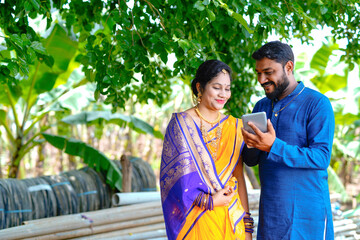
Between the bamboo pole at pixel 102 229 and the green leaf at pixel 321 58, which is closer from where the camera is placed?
the bamboo pole at pixel 102 229

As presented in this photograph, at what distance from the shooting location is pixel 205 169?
260 centimetres

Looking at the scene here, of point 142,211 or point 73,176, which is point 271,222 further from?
point 73,176

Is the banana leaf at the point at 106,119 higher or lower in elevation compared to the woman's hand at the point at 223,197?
higher

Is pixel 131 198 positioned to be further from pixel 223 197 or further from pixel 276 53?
pixel 276 53

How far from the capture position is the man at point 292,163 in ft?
8.25

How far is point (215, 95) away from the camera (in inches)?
104

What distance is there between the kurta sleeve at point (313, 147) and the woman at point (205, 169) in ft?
1.02

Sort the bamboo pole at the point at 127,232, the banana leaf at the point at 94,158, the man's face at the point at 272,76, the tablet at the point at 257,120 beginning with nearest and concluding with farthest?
1. the tablet at the point at 257,120
2. the man's face at the point at 272,76
3. the bamboo pole at the point at 127,232
4. the banana leaf at the point at 94,158

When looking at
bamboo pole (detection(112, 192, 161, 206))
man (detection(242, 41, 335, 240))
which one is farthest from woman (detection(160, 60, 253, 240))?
bamboo pole (detection(112, 192, 161, 206))

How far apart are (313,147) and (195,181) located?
667 millimetres

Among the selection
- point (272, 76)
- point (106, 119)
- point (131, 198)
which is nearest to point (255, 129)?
point (272, 76)

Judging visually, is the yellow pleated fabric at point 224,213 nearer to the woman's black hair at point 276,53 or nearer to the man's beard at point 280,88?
the man's beard at point 280,88

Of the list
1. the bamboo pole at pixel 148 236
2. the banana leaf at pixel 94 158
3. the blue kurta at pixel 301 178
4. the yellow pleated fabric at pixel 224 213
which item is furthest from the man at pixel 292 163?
the banana leaf at pixel 94 158

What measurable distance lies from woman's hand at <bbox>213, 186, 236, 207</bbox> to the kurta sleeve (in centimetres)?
30
